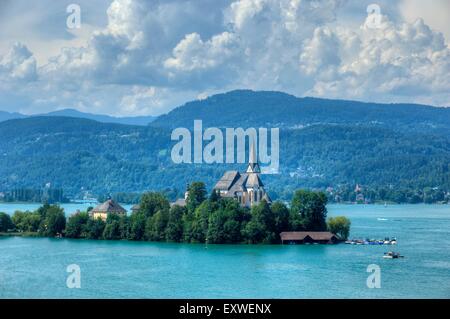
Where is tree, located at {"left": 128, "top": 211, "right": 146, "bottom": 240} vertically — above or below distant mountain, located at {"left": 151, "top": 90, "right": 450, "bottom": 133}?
below

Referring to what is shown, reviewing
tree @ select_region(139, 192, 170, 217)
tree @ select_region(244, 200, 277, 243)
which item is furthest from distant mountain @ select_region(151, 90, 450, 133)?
tree @ select_region(244, 200, 277, 243)

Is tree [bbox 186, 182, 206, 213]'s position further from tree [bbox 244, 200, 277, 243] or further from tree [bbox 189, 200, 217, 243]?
tree [bbox 244, 200, 277, 243]

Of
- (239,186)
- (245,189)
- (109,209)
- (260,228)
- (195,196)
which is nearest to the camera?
(260,228)

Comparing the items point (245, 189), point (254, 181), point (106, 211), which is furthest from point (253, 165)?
point (106, 211)

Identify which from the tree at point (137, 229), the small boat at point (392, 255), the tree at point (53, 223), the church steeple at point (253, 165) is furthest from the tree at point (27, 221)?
the small boat at point (392, 255)

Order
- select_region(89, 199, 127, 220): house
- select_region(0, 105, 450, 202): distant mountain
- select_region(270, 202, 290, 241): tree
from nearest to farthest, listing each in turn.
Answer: select_region(270, 202, 290, 241): tree
select_region(89, 199, 127, 220): house
select_region(0, 105, 450, 202): distant mountain

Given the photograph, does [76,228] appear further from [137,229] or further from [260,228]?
[260,228]

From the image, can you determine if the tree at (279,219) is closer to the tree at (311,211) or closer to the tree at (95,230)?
the tree at (311,211)
